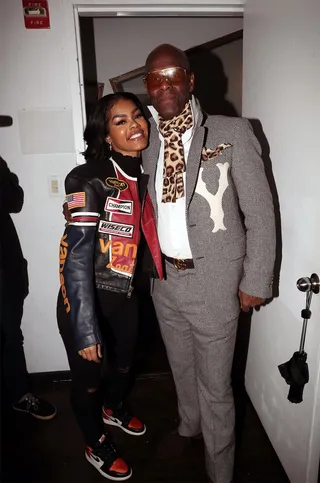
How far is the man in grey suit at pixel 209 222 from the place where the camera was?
4.41 feet

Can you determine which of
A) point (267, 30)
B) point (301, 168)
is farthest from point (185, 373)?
point (267, 30)

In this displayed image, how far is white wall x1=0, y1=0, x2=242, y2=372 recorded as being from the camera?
6.30 feet

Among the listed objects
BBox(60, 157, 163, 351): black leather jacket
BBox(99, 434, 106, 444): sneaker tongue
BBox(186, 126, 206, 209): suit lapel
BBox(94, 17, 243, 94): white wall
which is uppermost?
BBox(94, 17, 243, 94): white wall

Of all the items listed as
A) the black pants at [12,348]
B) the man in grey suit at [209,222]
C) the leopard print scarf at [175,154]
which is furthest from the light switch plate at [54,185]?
the leopard print scarf at [175,154]

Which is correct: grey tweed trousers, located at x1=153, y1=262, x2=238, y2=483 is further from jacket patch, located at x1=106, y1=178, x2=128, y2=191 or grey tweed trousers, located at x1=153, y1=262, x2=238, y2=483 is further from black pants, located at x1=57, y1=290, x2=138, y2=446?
jacket patch, located at x1=106, y1=178, x2=128, y2=191

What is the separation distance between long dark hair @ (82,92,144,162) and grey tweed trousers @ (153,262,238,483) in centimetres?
56

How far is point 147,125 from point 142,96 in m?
2.24

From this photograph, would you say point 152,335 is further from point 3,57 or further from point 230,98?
point 230,98

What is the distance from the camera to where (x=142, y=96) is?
141 inches

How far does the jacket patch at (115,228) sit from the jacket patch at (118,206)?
0.05 meters

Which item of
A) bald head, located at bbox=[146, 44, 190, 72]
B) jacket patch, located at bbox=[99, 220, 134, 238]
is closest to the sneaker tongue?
jacket patch, located at bbox=[99, 220, 134, 238]

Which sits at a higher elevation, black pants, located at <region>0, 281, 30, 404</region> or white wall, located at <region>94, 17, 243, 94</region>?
white wall, located at <region>94, 17, 243, 94</region>

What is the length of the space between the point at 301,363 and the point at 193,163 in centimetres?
82

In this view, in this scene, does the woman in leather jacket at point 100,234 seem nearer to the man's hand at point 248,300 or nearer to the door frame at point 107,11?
the man's hand at point 248,300
